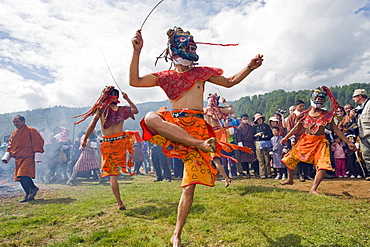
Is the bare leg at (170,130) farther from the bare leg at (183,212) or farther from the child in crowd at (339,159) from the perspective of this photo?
the child in crowd at (339,159)

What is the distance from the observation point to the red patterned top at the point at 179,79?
118 inches

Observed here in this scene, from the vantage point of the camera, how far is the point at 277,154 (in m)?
8.37

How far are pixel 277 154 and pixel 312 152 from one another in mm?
2868

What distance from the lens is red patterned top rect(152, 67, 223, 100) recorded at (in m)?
3.00

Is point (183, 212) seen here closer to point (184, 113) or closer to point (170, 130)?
point (170, 130)

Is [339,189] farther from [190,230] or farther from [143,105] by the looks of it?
[143,105]

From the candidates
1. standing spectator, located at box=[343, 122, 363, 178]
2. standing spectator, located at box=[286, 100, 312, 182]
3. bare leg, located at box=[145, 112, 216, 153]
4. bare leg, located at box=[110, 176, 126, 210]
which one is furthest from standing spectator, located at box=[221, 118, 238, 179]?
bare leg, located at box=[145, 112, 216, 153]

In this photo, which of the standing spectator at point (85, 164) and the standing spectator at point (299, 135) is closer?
the standing spectator at point (299, 135)

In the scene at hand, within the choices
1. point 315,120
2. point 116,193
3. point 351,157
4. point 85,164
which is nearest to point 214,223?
point 116,193

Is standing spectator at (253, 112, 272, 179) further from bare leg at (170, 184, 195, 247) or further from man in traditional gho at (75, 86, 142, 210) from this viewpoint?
bare leg at (170, 184, 195, 247)

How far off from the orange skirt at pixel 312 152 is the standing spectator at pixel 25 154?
6884 mm

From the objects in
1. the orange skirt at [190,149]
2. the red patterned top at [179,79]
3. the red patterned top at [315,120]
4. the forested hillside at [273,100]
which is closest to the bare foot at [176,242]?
the orange skirt at [190,149]

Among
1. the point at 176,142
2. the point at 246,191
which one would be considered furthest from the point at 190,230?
the point at 246,191

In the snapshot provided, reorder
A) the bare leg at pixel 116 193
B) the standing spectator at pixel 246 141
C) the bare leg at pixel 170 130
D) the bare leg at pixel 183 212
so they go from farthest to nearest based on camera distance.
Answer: the standing spectator at pixel 246 141 → the bare leg at pixel 116 193 → the bare leg at pixel 183 212 → the bare leg at pixel 170 130
